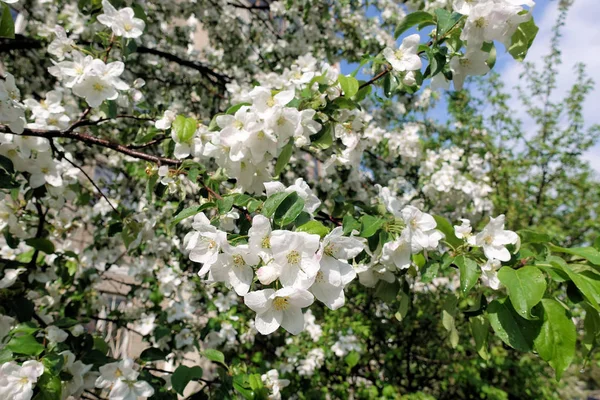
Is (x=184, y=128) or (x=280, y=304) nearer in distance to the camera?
(x=280, y=304)

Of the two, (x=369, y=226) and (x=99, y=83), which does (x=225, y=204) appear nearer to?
(x=369, y=226)

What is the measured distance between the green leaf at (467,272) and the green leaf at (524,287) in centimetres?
7

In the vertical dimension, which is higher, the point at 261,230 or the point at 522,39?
the point at 522,39

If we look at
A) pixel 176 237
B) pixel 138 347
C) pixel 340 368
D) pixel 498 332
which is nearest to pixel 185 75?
pixel 176 237

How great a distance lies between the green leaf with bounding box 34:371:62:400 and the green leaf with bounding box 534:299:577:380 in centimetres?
141

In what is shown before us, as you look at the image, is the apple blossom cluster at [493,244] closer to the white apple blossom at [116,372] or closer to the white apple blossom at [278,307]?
the white apple blossom at [278,307]

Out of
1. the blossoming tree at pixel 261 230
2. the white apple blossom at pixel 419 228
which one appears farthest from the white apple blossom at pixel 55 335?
the white apple blossom at pixel 419 228

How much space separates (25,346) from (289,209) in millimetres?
1065

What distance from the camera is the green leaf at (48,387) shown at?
126cm

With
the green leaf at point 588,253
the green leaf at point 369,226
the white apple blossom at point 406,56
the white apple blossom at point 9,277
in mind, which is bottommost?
the white apple blossom at point 9,277

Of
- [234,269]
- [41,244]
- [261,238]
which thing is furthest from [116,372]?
[261,238]

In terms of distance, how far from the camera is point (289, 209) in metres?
0.96

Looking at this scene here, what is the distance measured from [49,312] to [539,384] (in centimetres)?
409

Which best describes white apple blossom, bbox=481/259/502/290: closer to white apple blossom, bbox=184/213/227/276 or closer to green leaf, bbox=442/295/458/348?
green leaf, bbox=442/295/458/348
